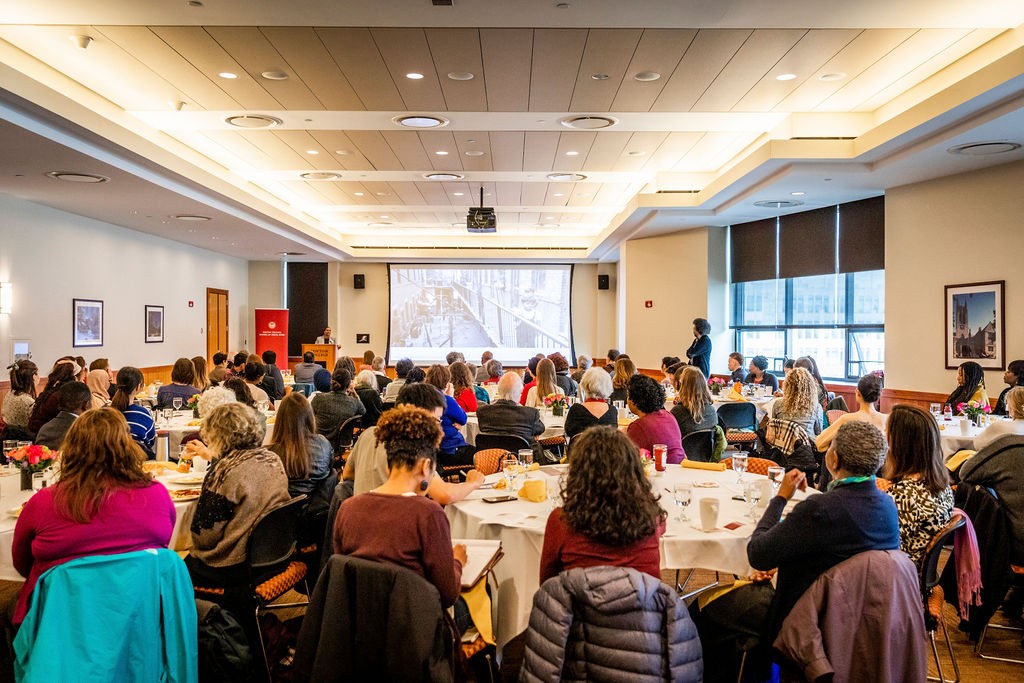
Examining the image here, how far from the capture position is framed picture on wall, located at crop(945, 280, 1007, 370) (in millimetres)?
7555

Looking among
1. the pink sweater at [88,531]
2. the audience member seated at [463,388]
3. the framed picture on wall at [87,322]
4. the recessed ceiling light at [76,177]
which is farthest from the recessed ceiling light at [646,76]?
the framed picture on wall at [87,322]

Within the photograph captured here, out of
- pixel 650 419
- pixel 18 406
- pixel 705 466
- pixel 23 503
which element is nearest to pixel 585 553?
pixel 650 419

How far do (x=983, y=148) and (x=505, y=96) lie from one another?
179 inches

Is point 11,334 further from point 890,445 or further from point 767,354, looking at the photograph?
point 767,354

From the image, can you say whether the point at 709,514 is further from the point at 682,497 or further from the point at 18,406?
the point at 18,406

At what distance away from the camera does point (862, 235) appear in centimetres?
998

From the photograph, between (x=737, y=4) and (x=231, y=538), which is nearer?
(x=231, y=538)

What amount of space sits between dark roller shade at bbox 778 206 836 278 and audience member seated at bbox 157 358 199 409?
873 cm

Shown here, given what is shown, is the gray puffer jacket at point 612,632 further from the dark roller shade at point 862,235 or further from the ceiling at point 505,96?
the dark roller shade at point 862,235

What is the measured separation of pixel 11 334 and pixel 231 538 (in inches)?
331

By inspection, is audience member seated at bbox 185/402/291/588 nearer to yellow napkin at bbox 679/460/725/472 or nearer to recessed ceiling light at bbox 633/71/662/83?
yellow napkin at bbox 679/460/725/472

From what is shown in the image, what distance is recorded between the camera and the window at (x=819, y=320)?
10.2 m

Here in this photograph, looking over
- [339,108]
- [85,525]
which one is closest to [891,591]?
[85,525]

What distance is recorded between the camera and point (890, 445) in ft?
10.7
